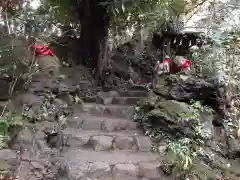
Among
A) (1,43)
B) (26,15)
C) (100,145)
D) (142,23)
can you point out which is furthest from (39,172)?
(142,23)

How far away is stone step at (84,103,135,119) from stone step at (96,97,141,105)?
1.66 feet

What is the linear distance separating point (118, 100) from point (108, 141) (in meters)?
2.28

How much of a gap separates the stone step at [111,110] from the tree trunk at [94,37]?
→ 77.0 inches

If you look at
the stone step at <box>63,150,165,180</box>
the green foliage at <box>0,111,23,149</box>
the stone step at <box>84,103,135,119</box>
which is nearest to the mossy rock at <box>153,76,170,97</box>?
the stone step at <box>84,103,135,119</box>

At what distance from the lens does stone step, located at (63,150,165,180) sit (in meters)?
3.95

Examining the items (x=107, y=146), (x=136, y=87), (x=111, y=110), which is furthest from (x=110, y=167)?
(x=136, y=87)

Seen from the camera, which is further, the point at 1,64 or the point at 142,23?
the point at 142,23

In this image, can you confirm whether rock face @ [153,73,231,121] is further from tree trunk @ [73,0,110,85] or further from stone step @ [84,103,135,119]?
tree trunk @ [73,0,110,85]

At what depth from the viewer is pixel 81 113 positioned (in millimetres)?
6195

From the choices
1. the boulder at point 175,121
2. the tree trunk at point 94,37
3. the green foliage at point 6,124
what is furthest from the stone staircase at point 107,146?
the tree trunk at point 94,37

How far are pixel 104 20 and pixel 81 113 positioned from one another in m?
3.45

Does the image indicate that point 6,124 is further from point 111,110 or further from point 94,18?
point 94,18

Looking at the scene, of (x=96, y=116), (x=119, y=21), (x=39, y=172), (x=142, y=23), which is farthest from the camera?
(x=142, y=23)

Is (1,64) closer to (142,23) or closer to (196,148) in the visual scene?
(196,148)
